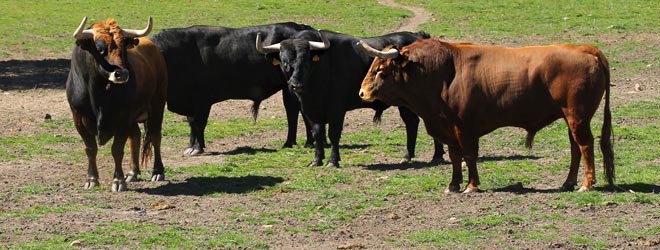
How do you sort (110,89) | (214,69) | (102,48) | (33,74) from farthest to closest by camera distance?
(33,74) → (214,69) → (110,89) → (102,48)

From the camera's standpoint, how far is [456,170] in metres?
14.0

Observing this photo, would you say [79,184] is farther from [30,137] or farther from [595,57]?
[595,57]

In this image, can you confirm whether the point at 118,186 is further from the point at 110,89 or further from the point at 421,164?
the point at 421,164

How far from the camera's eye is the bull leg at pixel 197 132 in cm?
1783

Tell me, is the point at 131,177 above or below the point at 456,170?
below

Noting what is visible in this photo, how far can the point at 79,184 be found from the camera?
14.9 meters

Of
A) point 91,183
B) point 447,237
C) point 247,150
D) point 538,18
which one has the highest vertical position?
point 447,237

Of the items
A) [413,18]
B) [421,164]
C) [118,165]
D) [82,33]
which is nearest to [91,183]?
[118,165]

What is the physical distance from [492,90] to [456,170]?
3.00 feet

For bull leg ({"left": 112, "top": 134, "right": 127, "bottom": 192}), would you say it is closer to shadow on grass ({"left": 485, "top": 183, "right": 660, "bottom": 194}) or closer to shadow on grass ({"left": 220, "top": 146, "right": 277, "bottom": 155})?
shadow on grass ({"left": 220, "top": 146, "right": 277, "bottom": 155})

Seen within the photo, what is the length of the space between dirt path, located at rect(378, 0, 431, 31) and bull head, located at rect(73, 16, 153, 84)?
18183mm

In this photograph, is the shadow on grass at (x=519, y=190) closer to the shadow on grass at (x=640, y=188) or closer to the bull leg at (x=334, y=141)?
the shadow on grass at (x=640, y=188)

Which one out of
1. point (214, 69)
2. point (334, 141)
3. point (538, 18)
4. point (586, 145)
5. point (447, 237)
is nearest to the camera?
point (447, 237)

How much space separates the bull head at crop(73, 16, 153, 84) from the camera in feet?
45.3
